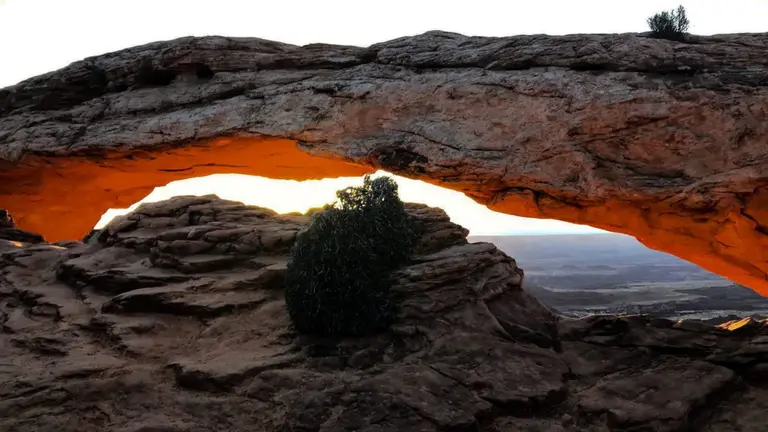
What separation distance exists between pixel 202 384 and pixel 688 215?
33.3 ft

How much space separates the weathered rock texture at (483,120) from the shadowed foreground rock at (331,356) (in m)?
2.23

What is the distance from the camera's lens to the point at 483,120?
12.3 metres

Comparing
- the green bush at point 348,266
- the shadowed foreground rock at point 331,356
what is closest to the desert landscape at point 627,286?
the shadowed foreground rock at point 331,356

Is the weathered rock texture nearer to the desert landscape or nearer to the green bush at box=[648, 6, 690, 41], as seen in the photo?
the green bush at box=[648, 6, 690, 41]

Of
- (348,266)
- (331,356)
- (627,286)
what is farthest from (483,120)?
(627,286)

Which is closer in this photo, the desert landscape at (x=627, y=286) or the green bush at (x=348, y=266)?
the green bush at (x=348, y=266)

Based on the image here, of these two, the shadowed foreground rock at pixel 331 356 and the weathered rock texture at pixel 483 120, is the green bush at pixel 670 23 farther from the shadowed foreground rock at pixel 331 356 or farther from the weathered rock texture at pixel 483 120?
Result: the shadowed foreground rock at pixel 331 356

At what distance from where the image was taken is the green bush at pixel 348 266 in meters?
10.9

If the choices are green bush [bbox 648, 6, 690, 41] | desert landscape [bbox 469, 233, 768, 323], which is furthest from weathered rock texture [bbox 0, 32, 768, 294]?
Answer: desert landscape [bbox 469, 233, 768, 323]

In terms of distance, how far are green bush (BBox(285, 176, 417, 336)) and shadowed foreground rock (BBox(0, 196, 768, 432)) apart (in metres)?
0.38

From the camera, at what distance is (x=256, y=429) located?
8.56m

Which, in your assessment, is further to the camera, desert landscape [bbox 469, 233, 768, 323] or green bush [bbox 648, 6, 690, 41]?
desert landscape [bbox 469, 233, 768, 323]

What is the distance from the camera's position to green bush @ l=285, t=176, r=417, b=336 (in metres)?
10.9

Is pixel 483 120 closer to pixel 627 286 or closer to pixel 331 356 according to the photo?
pixel 331 356
